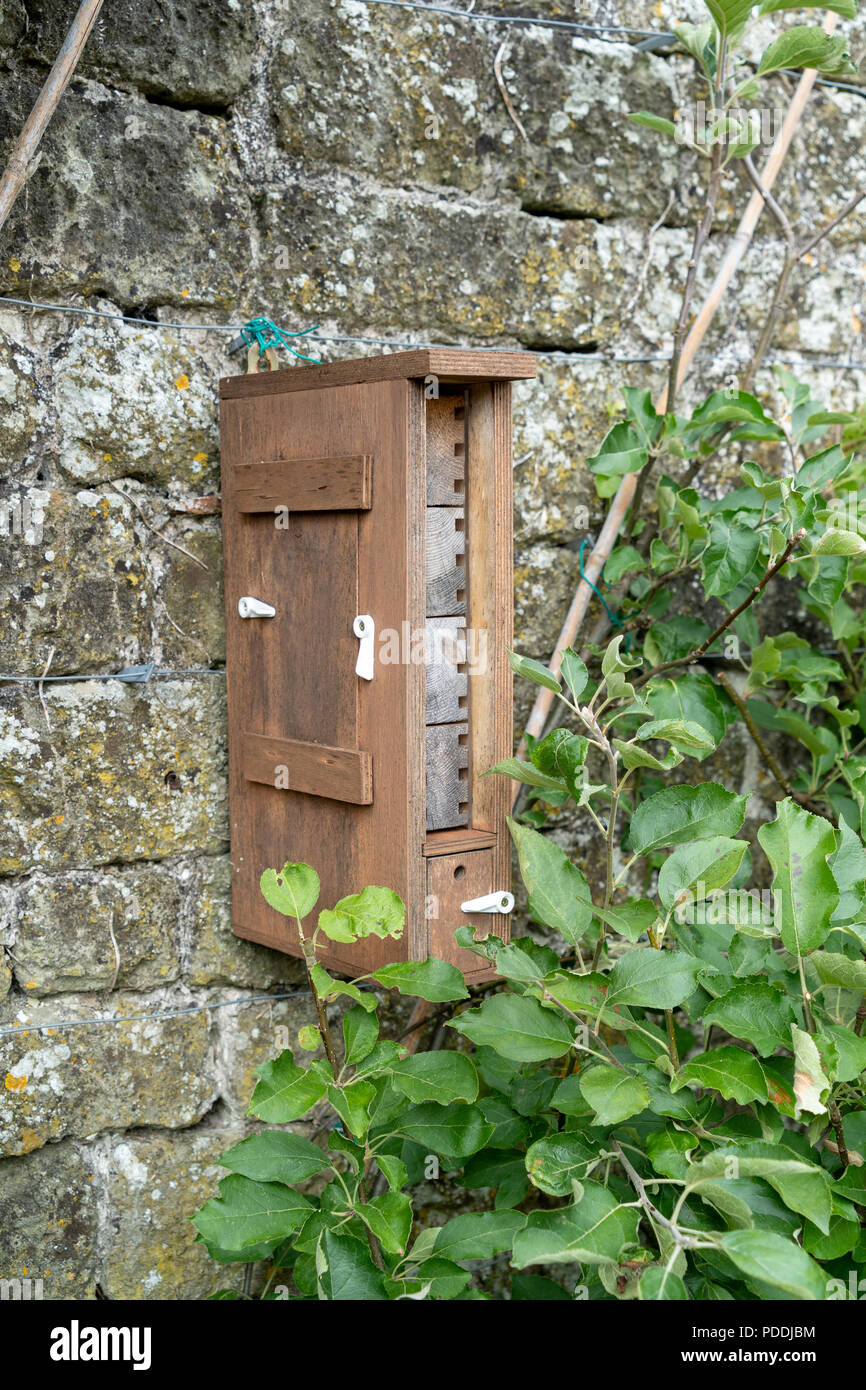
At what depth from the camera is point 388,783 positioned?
150 cm

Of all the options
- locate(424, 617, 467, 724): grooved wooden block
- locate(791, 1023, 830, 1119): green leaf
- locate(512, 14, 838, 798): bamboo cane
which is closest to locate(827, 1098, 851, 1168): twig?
locate(791, 1023, 830, 1119): green leaf

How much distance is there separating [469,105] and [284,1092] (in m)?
1.50

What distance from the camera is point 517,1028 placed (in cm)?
143

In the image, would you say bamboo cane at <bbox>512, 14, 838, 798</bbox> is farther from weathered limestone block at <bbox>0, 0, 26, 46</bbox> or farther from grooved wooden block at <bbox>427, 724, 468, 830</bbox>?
weathered limestone block at <bbox>0, 0, 26, 46</bbox>

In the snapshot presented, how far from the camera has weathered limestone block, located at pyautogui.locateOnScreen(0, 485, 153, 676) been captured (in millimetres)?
1665

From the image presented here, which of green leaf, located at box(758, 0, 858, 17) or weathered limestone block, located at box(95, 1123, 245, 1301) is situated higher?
green leaf, located at box(758, 0, 858, 17)

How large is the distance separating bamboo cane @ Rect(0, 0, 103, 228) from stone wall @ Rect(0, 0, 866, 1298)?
115mm

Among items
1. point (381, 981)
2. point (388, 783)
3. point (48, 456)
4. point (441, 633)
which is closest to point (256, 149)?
point (48, 456)

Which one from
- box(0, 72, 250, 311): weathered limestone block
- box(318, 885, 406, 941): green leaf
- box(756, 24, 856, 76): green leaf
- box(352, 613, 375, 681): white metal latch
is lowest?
box(318, 885, 406, 941): green leaf

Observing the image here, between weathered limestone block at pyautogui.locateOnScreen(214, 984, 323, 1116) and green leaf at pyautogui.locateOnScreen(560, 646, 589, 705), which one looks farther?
weathered limestone block at pyautogui.locateOnScreen(214, 984, 323, 1116)

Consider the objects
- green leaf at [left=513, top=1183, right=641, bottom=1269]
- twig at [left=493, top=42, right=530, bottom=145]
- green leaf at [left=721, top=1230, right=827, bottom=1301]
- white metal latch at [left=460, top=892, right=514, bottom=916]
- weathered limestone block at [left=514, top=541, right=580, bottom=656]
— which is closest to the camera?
green leaf at [left=721, top=1230, right=827, bottom=1301]

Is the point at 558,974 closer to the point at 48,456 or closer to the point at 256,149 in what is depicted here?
the point at 48,456

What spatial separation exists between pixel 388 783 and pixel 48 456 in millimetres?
663
